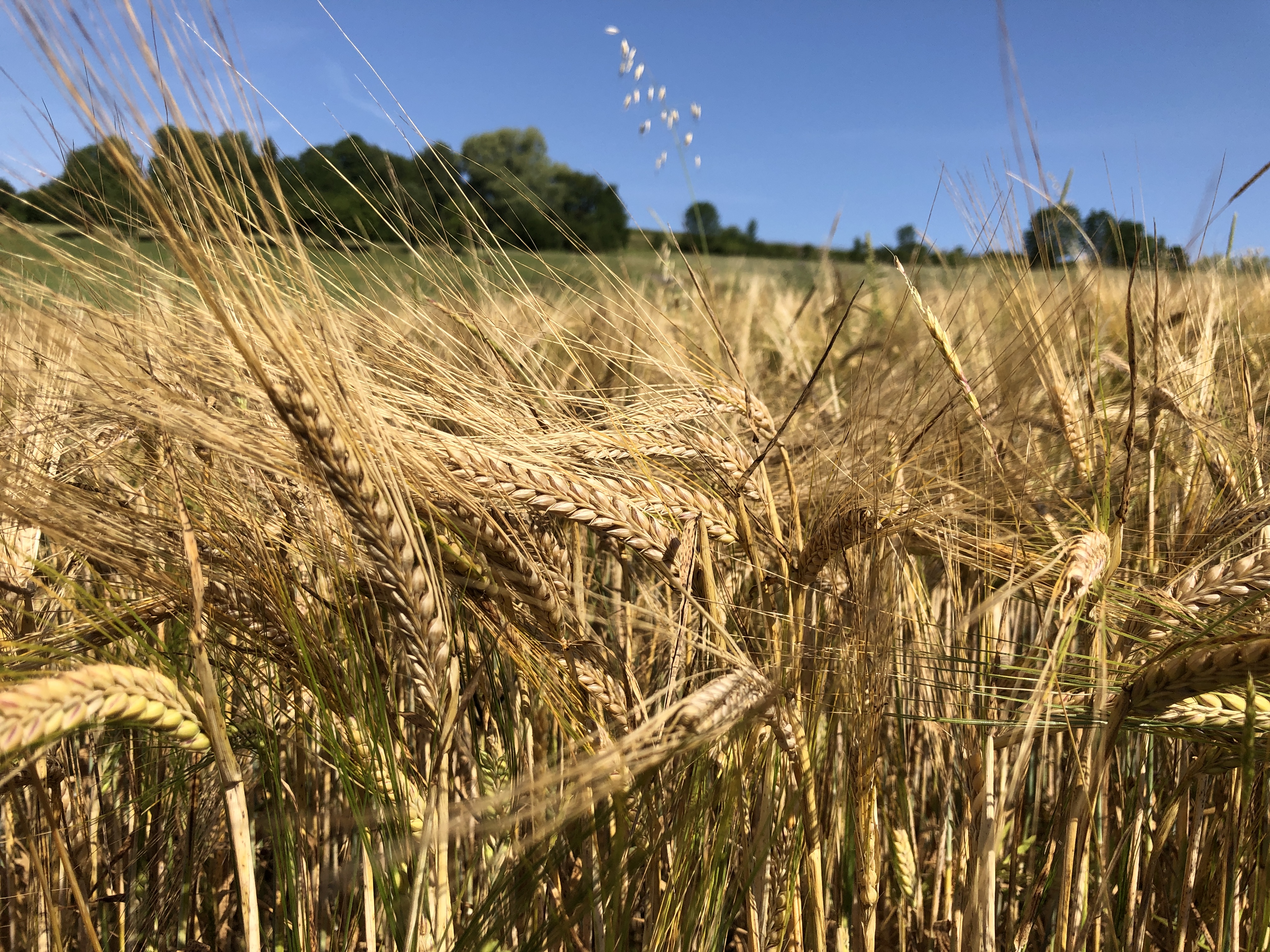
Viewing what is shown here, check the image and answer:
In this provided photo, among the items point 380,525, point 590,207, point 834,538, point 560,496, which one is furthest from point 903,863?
point 590,207

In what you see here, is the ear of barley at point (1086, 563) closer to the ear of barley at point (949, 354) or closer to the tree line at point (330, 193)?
the ear of barley at point (949, 354)

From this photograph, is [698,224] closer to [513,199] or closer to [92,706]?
[513,199]

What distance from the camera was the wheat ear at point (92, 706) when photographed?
0.47m

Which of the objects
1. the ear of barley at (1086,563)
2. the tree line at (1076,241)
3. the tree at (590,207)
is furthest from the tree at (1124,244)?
the tree at (590,207)

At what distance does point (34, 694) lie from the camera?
0.48m

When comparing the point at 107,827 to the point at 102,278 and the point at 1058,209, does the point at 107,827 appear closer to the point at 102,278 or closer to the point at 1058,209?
the point at 102,278

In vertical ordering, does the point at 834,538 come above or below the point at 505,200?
below

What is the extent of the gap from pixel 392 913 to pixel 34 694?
0.36 meters

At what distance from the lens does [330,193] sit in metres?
1.16

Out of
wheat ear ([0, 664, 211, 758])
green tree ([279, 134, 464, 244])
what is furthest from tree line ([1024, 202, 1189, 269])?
wheat ear ([0, 664, 211, 758])

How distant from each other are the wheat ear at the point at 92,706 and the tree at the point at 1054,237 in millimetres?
1145

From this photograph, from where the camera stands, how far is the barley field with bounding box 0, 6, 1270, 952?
2.21 feet

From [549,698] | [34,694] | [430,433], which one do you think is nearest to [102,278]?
[430,433]

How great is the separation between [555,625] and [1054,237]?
1.16 m
